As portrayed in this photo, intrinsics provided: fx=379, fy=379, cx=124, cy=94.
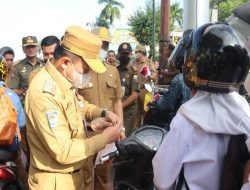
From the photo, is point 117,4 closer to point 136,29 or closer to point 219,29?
point 136,29

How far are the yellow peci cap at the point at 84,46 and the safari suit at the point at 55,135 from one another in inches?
6.9

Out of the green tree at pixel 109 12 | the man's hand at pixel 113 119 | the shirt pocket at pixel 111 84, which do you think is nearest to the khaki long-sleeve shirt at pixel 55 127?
the man's hand at pixel 113 119

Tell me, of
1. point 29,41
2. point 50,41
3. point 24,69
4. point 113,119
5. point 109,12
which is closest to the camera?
point 113,119

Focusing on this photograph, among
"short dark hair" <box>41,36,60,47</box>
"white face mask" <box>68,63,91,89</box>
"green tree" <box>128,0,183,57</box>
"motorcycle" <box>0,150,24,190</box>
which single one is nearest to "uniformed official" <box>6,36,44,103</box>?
"short dark hair" <box>41,36,60,47</box>

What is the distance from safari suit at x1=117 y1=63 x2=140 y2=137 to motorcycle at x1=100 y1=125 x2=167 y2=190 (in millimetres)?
3270

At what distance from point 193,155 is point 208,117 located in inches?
6.8

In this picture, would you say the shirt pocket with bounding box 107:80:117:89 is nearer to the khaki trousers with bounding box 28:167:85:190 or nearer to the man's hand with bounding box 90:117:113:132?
the man's hand with bounding box 90:117:113:132

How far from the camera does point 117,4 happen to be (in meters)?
66.6

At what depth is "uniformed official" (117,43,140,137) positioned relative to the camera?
5797mm

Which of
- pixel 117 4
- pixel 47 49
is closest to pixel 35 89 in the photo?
pixel 47 49

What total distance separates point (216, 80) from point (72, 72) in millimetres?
928

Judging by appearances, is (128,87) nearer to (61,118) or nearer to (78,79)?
(78,79)

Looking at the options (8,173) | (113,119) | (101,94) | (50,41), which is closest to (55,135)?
(113,119)

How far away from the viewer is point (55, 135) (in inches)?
82.4
